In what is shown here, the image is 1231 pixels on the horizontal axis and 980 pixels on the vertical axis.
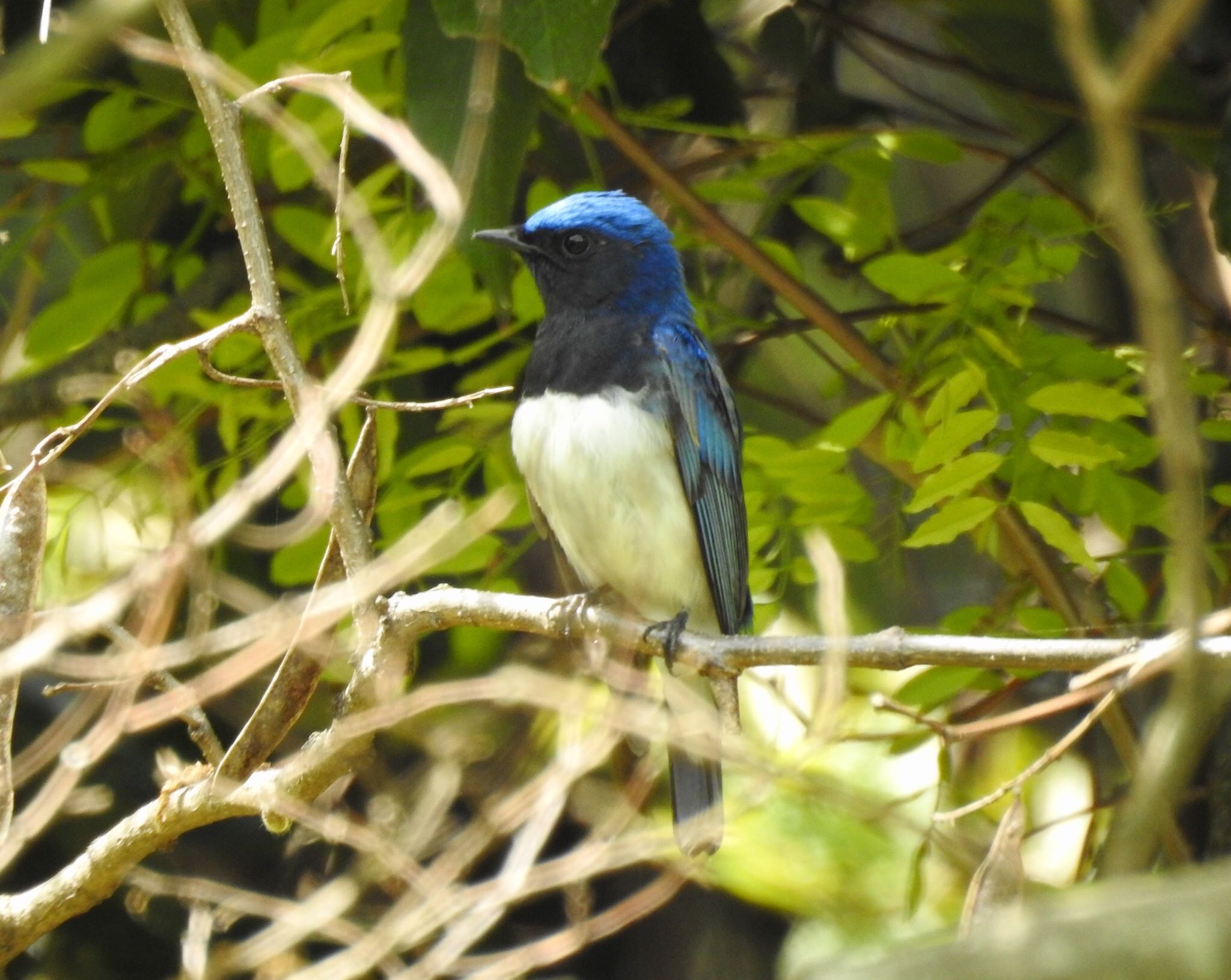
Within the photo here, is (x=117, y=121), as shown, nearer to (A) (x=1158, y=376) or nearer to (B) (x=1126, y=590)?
(B) (x=1126, y=590)

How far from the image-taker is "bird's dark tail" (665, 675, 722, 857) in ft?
11.8

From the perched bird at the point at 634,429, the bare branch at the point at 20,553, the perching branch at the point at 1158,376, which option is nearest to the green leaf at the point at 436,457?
the perched bird at the point at 634,429

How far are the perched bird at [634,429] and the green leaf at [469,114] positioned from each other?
0.16m

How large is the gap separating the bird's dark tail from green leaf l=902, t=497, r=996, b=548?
23.6 inches

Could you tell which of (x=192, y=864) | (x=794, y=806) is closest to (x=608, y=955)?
(x=794, y=806)

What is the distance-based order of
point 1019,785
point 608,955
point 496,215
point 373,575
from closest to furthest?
1. point 1019,785
2. point 373,575
3. point 496,215
4. point 608,955

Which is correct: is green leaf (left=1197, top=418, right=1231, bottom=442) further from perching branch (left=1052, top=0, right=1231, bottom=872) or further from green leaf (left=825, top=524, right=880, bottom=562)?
perching branch (left=1052, top=0, right=1231, bottom=872)

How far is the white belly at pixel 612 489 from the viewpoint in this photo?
390cm

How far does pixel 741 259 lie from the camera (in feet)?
13.3

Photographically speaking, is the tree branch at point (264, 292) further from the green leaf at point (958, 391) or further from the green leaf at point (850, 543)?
the green leaf at point (850, 543)

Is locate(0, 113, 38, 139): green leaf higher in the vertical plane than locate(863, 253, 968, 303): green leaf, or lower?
higher

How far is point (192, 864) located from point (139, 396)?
1758mm

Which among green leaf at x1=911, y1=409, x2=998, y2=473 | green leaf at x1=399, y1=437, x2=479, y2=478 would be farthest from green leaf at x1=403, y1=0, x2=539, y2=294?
green leaf at x1=911, y1=409, x2=998, y2=473

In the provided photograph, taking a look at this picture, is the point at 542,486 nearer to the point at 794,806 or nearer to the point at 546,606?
the point at 546,606
